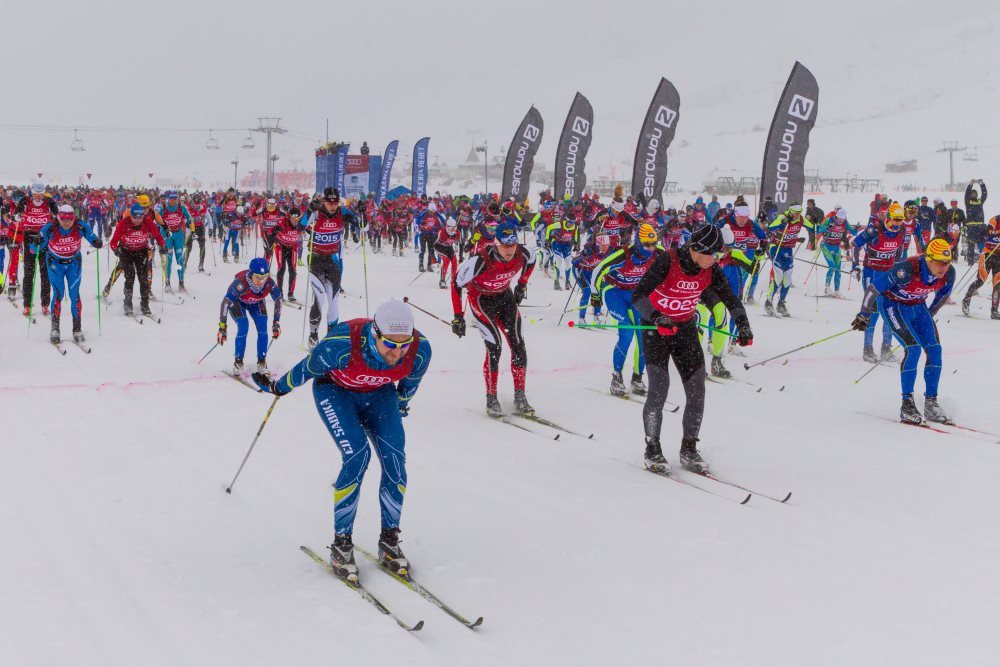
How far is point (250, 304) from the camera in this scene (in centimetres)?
965

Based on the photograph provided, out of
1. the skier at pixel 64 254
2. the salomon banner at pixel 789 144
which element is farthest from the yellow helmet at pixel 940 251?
the salomon banner at pixel 789 144

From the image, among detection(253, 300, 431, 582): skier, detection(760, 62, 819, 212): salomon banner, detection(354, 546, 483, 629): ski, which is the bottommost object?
detection(354, 546, 483, 629): ski

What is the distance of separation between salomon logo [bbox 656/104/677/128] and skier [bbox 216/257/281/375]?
56.9 feet

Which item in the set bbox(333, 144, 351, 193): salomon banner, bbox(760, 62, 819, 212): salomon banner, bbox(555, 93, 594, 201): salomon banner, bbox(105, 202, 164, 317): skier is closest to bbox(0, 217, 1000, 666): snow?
bbox(105, 202, 164, 317): skier

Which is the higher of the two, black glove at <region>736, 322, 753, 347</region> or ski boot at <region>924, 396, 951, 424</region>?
black glove at <region>736, 322, 753, 347</region>

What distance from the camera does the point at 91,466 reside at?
6457 mm

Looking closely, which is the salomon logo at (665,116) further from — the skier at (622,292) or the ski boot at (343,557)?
the ski boot at (343,557)

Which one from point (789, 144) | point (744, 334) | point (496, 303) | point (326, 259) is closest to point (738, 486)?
point (744, 334)

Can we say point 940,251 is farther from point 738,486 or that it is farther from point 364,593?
point 364,593

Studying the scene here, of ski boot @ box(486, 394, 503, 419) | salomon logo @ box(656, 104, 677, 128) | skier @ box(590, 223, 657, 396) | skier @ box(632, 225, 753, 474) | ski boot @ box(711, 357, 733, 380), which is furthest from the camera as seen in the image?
salomon logo @ box(656, 104, 677, 128)

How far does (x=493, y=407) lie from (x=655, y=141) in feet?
59.3

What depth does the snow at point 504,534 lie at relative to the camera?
158 inches

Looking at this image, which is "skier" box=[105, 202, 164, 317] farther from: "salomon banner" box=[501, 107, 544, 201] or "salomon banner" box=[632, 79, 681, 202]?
"salomon banner" box=[501, 107, 544, 201]

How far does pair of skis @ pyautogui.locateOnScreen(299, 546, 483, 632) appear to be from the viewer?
164 inches
